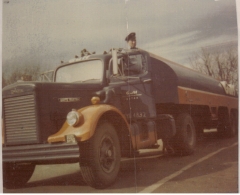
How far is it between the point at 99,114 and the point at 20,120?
1017mm

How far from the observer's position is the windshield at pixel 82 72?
4305 mm

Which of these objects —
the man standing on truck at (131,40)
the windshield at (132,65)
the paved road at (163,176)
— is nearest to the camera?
the paved road at (163,176)

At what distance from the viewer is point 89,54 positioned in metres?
4.40

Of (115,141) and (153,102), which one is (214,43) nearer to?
(153,102)

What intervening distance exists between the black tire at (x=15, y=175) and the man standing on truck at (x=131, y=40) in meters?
2.19

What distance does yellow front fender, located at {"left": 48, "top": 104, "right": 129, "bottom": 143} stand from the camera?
3.29m

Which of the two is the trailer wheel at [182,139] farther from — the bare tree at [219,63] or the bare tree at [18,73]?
the bare tree at [18,73]

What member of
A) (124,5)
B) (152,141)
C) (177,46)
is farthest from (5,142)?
(177,46)

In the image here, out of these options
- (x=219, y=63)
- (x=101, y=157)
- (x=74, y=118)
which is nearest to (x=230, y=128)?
(x=219, y=63)

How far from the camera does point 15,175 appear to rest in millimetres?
3949

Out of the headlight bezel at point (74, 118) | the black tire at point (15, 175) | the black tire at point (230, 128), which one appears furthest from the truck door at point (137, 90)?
the black tire at point (15, 175)

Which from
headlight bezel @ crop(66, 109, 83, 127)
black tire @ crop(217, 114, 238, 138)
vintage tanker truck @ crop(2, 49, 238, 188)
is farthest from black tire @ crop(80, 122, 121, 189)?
black tire @ crop(217, 114, 238, 138)

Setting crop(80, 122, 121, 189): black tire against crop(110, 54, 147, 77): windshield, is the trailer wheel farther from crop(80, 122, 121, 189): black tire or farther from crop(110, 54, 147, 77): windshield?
crop(80, 122, 121, 189): black tire

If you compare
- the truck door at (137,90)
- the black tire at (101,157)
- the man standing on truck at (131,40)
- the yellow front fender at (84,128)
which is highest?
the man standing on truck at (131,40)
